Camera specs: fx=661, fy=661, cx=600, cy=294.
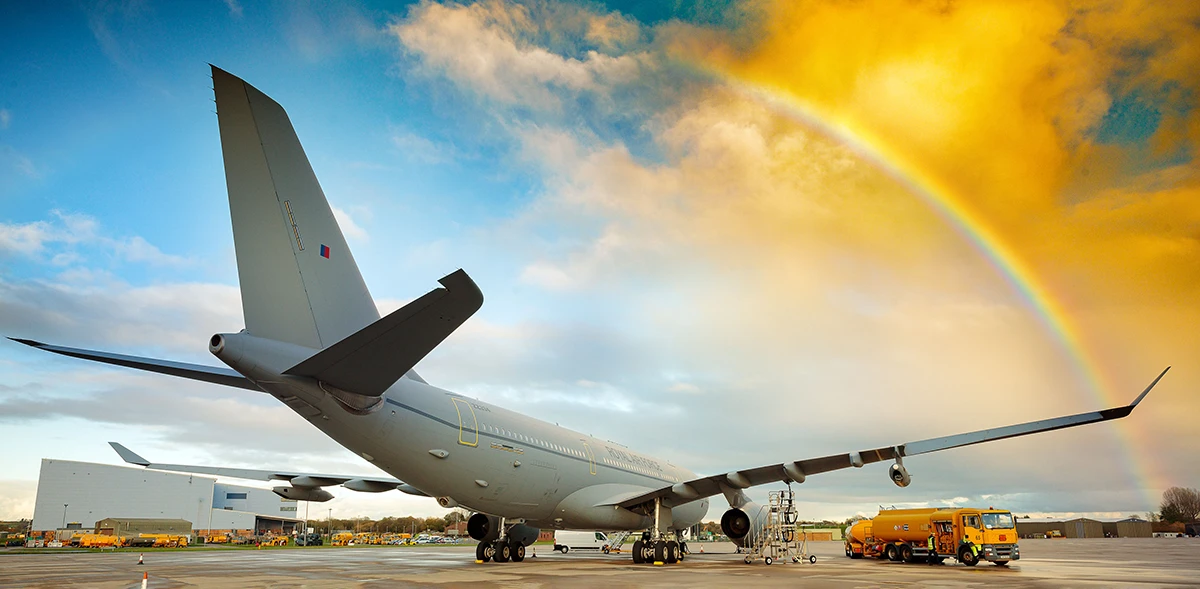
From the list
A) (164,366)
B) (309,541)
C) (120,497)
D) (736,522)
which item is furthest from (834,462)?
(120,497)

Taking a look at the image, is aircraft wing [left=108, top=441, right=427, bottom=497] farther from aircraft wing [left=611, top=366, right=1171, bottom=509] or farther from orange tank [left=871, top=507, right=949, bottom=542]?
orange tank [left=871, top=507, right=949, bottom=542]

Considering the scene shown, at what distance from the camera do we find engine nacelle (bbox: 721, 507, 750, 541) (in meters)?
23.6

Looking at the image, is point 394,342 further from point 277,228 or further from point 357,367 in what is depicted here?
point 277,228

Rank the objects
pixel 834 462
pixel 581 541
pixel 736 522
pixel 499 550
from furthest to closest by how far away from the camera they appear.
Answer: pixel 581 541 < pixel 736 522 < pixel 499 550 < pixel 834 462

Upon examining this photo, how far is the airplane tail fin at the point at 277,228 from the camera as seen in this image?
10.1 metres

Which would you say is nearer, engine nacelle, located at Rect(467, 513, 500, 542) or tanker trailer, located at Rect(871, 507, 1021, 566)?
engine nacelle, located at Rect(467, 513, 500, 542)

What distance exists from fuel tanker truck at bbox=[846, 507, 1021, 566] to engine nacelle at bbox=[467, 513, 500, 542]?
1575 centimetres

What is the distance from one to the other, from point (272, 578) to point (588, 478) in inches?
382

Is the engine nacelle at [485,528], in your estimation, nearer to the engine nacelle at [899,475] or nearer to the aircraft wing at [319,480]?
the aircraft wing at [319,480]

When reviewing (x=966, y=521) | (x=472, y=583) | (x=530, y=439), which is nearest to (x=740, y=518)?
(x=966, y=521)

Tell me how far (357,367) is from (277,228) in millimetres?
2709

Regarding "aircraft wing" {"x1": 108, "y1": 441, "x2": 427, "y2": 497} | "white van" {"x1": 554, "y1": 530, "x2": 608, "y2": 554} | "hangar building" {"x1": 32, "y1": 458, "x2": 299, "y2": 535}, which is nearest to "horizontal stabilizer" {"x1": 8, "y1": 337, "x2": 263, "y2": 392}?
"aircraft wing" {"x1": 108, "y1": 441, "x2": 427, "y2": 497}

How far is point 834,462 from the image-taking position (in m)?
19.1

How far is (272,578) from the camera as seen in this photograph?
1444 centimetres
